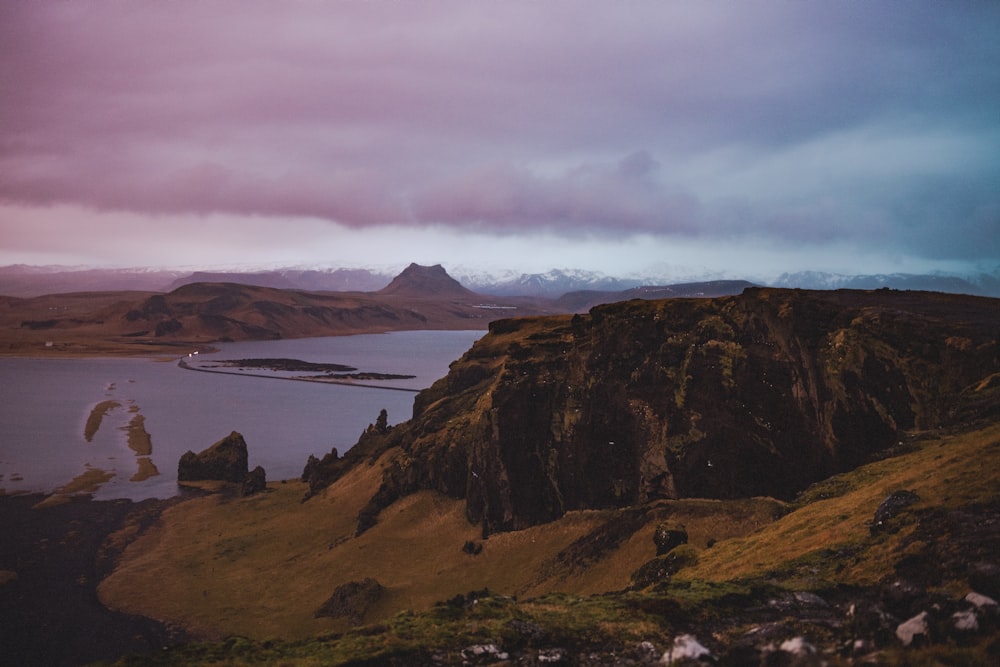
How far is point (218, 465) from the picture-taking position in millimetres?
100500

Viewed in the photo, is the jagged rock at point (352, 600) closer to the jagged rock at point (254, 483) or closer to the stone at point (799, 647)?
the jagged rock at point (254, 483)

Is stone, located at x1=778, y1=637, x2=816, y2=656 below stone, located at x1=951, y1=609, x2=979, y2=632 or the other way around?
below

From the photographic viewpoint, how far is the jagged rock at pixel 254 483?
302ft

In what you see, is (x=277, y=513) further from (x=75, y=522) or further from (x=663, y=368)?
(x=663, y=368)

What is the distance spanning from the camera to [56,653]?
4969 cm

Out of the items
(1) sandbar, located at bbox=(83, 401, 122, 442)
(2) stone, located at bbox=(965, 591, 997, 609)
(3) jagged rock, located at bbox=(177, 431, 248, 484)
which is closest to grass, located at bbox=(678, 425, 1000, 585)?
(2) stone, located at bbox=(965, 591, 997, 609)

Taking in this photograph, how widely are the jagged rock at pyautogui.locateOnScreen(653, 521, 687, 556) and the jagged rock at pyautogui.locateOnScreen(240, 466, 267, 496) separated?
67.7 m

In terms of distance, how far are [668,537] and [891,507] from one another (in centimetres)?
1700

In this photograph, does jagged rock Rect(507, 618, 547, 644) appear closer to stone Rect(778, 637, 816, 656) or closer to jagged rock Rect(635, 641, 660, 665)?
jagged rock Rect(635, 641, 660, 665)

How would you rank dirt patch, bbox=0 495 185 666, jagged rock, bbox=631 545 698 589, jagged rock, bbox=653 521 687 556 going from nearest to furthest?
jagged rock, bbox=631 545 698 589 → jagged rock, bbox=653 521 687 556 → dirt patch, bbox=0 495 185 666

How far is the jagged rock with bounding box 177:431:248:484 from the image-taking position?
99.8 metres

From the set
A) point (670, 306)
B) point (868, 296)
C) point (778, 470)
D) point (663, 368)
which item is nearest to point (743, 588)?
point (778, 470)

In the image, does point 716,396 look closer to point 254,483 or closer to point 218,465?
point 254,483

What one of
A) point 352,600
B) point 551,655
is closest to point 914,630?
point 551,655
